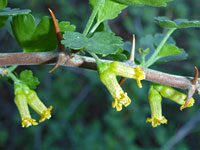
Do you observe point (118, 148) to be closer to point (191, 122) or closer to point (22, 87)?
point (191, 122)

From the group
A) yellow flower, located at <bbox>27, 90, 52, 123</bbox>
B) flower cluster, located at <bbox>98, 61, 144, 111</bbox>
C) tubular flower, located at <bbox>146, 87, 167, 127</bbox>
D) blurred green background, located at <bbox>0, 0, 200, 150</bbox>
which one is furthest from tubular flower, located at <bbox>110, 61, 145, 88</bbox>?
blurred green background, located at <bbox>0, 0, 200, 150</bbox>

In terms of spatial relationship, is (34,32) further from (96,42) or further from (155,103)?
(155,103)

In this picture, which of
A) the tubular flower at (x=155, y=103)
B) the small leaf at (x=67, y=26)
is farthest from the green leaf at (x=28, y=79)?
the tubular flower at (x=155, y=103)

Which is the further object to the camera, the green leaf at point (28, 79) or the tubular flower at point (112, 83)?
the green leaf at point (28, 79)

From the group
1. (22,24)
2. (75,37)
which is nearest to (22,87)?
(22,24)

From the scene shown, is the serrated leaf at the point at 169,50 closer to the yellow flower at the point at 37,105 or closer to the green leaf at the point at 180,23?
the green leaf at the point at 180,23

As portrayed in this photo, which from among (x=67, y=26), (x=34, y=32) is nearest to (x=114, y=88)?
(x=67, y=26)
